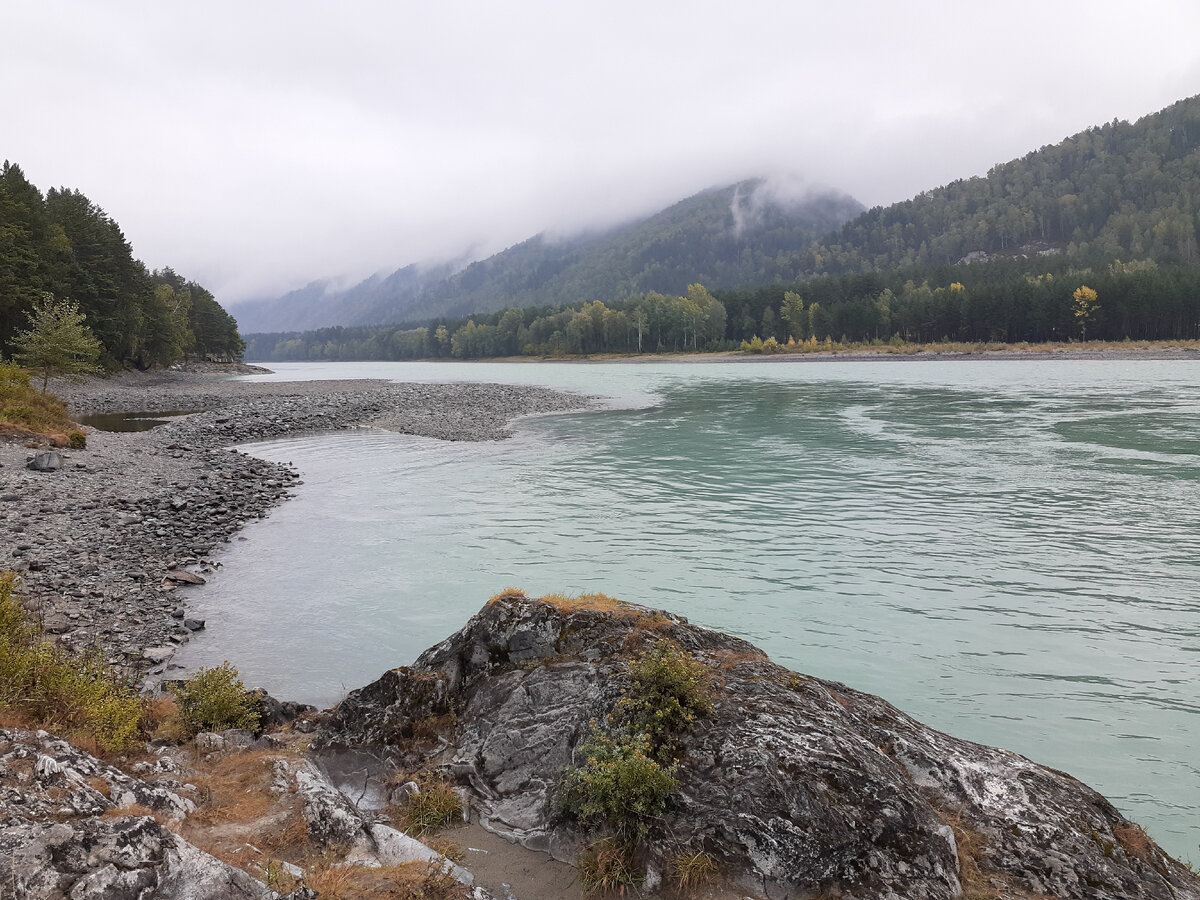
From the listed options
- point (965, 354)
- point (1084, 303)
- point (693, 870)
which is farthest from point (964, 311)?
point (693, 870)

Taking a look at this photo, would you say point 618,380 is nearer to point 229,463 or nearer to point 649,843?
point 229,463

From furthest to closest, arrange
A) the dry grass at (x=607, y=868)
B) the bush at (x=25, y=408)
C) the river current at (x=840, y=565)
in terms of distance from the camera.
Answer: the bush at (x=25, y=408) → the river current at (x=840, y=565) → the dry grass at (x=607, y=868)

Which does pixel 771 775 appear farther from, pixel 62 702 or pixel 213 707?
pixel 62 702

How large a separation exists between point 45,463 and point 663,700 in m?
31.2

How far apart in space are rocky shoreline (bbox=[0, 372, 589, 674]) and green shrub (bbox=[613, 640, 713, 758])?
32.9 feet

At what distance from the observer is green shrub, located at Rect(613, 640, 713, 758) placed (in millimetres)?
7402

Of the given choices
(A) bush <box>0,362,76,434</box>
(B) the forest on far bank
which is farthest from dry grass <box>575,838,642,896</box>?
(B) the forest on far bank

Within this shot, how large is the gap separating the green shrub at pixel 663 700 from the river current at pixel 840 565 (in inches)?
253

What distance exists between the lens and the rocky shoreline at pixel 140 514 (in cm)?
1491

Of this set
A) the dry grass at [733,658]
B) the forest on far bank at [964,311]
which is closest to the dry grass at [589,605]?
the dry grass at [733,658]

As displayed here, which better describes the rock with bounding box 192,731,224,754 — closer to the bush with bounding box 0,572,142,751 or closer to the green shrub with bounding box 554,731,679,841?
the bush with bounding box 0,572,142,751

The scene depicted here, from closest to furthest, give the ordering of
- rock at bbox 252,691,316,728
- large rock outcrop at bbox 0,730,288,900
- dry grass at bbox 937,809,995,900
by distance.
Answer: large rock outcrop at bbox 0,730,288,900 < dry grass at bbox 937,809,995,900 < rock at bbox 252,691,316,728

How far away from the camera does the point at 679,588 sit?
18.3 m

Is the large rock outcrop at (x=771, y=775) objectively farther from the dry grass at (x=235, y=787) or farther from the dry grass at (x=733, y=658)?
the dry grass at (x=235, y=787)
